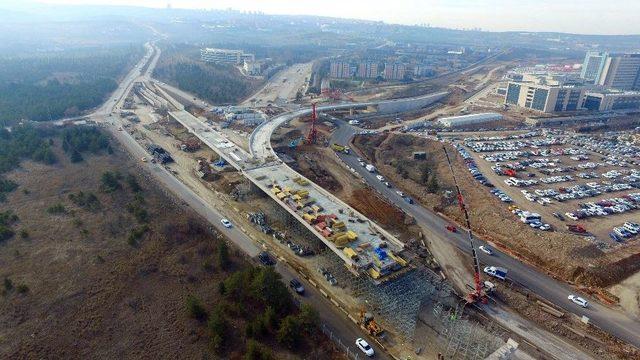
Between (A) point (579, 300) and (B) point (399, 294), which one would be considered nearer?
(B) point (399, 294)

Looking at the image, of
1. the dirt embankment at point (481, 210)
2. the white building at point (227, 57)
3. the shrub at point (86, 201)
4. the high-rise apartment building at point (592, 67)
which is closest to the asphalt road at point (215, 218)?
the shrub at point (86, 201)

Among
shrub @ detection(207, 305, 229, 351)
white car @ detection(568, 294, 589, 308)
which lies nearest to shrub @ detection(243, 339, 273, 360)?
shrub @ detection(207, 305, 229, 351)

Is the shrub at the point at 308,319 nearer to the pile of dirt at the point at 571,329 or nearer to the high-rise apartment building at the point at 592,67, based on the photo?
the pile of dirt at the point at 571,329

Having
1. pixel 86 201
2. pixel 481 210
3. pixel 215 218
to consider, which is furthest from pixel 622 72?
pixel 86 201

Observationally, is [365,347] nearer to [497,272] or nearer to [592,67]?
[497,272]

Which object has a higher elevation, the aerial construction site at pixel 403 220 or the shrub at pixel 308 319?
the shrub at pixel 308 319

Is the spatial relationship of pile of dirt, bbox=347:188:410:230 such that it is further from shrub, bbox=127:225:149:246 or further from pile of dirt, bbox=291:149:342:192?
shrub, bbox=127:225:149:246
